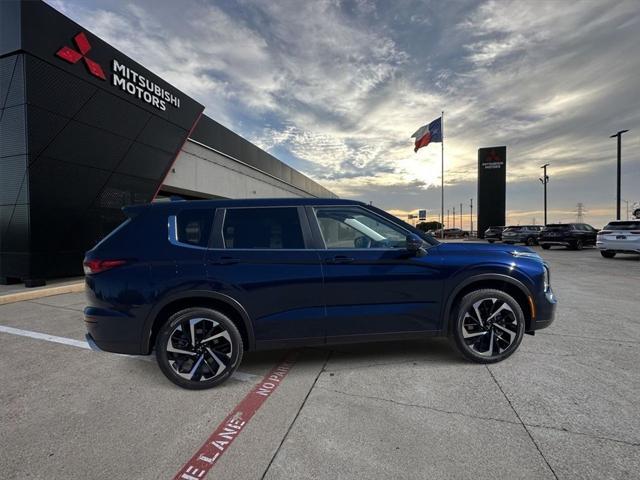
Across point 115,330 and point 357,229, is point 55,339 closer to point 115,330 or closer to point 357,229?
point 115,330

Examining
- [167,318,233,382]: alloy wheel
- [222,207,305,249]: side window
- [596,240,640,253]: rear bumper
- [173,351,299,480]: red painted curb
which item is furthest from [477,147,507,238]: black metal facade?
[167,318,233,382]: alloy wheel

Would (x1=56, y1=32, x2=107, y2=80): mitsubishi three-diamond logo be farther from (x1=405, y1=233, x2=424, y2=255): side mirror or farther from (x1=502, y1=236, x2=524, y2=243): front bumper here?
(x1=502, y1=236, x2=524, y2=243): front bumper

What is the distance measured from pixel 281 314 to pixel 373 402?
110 cm

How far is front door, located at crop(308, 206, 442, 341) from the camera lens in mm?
3072

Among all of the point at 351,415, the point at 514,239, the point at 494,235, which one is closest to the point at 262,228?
the point at 351,415

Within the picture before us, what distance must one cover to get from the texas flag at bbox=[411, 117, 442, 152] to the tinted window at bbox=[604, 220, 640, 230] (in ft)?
37.4

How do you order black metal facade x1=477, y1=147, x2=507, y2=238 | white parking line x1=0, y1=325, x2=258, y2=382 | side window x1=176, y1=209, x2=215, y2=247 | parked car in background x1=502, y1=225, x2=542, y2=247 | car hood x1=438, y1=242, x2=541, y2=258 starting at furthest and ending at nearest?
black metal facade x1=477, y1=147, x2=507, y2=238 < parked car in background x1=502, y1=225, x2=542, y2=247 < white parking line x1=0, y1=325, x2=258, y2=382 < car hood x1=438, y1=242, x2=541, y2=258 < side window x1=176, y1=209, x2=215, y2=247

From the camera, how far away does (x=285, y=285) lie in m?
3.00

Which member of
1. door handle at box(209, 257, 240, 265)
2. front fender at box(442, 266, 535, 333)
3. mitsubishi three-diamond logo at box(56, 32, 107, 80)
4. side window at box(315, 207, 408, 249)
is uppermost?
mitsubishi three-diamond logo at box(56, 32, 107, 80)

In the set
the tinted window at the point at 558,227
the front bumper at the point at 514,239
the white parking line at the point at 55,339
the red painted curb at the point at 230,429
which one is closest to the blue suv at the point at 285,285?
the red painted curb at the point at 230,429

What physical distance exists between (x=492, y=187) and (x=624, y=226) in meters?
26.8

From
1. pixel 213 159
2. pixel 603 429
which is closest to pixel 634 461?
pixel 603 429

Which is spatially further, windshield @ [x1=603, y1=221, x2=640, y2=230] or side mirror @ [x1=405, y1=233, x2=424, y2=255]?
windshield @ [x1=603, y1=221, x2=640, y2=230]

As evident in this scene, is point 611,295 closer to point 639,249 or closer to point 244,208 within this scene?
point 244,208
